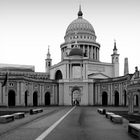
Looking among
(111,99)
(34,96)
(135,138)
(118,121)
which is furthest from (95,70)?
(135,138)

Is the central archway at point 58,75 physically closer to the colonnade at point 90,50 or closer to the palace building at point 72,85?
the palace building at point 72,85

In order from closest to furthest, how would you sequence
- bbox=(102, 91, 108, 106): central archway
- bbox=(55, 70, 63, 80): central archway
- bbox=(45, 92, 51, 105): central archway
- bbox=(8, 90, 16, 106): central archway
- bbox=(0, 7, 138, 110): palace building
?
bbox=(0, 7, 138, 110): palace building, bbox=(8, 90, 16, 106): central archway, bbox=(102, 91, 108, 106): central archway, bbox=(45, 92, 51, 105): central archway, bbox=(55, 70, 63, 80): central archway

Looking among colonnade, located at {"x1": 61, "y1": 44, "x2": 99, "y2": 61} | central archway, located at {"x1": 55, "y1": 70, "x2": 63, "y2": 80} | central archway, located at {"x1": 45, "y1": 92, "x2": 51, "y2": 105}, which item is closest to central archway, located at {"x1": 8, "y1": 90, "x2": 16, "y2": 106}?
central archway, located at {"x1": 45, "y1": 92, "x2": 51, "y2": 105}

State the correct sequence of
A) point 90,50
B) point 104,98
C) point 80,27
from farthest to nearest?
point 80,27, point 90,50, point 104,98

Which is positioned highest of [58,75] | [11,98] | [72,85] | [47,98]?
[58,75]

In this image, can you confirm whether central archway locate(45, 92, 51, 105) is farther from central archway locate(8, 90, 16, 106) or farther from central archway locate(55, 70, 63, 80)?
central archway locate(8, 90, 16, 106)

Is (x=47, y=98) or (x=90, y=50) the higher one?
(x=90, y=50)

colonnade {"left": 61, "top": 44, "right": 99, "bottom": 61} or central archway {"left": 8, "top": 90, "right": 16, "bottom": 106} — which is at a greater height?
colonnade {"left": 61, "top": 44, "right": 99, "bottom": 61}

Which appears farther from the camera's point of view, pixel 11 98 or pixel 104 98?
pixel 104 98

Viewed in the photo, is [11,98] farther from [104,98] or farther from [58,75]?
[58,75]

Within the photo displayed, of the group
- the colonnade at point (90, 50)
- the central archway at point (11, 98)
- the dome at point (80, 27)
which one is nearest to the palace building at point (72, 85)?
the central archway at point (11, 98)

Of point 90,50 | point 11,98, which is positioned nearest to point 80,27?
point 90,50

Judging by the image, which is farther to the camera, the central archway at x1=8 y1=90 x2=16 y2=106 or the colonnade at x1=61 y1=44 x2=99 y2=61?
the colonnade at x1=61 y1=44 x2=99 y2=61

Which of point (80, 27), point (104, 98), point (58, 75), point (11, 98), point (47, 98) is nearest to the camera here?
point (11, 98)
